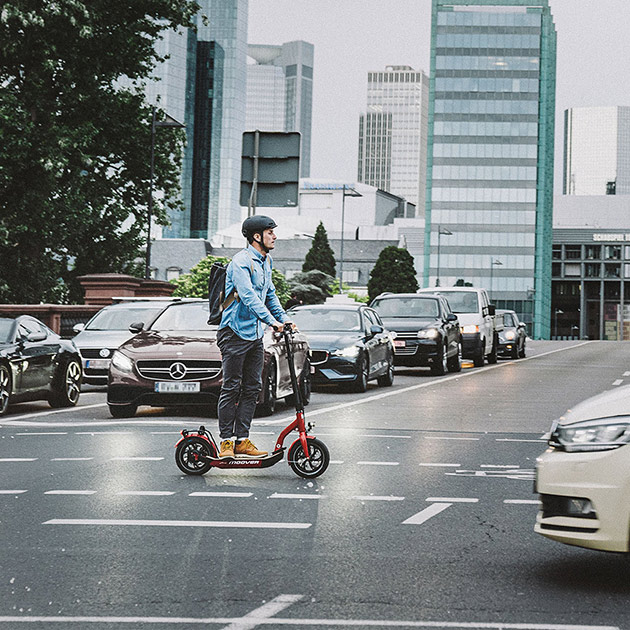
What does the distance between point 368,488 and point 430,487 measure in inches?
18.5

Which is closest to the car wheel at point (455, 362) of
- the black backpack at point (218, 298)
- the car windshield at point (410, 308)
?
the car windshield at point (410, 308)

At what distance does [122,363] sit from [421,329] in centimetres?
1142

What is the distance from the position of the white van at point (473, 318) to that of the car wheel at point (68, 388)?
14.8m

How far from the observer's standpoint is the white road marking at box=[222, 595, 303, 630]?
4492 millimetres

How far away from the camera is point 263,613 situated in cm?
468

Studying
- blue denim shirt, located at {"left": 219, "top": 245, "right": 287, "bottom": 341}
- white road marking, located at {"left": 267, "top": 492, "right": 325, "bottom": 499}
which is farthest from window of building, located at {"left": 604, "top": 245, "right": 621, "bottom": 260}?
white road marking, located at {"left": 267, "top": 492, "right": 325, "bottom": 499}

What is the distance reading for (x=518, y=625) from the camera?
14.8 ft

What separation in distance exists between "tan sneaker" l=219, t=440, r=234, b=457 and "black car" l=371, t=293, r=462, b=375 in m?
15.5

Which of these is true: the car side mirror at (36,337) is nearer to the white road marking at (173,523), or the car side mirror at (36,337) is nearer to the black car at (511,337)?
the white road marking at (173,523)

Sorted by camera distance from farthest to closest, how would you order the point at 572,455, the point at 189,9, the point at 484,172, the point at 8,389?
1. the point at 484,172
2. the point at 189,9
3. the point at 8,389
4. the point at 572,455

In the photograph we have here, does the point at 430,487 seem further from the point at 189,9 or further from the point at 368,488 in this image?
the point at 189,9

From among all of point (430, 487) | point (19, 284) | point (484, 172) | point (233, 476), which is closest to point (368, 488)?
point (430, 487)

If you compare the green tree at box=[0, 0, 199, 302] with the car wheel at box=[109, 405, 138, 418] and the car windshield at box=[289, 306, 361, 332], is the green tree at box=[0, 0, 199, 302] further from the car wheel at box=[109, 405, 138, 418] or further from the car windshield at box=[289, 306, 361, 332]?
the car wheel at box=[109, 405, 138, 418]

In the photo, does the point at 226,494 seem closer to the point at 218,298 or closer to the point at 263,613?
the point at 218,298
